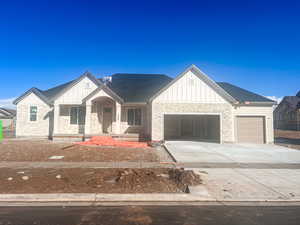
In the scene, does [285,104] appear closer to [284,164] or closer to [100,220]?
[284,164]

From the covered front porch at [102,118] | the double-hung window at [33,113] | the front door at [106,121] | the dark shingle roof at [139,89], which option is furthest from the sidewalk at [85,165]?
the double-hung window at [33,113]

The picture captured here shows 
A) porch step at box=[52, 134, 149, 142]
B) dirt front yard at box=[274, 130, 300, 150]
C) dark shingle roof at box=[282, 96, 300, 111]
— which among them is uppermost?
dark shingle roof at box=[282, 96, 300, 111]

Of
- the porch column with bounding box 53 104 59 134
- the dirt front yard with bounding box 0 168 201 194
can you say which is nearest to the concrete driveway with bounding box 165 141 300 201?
the dirt front yard with bounding box 0 168 201 194

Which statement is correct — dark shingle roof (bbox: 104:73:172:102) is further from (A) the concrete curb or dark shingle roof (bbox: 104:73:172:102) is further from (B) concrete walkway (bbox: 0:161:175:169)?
(A) the concrete curb

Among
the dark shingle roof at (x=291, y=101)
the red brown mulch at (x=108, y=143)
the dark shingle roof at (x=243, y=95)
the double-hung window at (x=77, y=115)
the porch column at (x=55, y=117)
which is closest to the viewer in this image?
the red brown mulch at (x=108, y=143)

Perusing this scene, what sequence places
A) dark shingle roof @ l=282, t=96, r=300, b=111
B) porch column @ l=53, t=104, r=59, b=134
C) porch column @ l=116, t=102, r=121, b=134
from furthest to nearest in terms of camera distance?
dark shingle roof @ l=282, t=96, r=300, b=111 < porch column @ l=53, t=104, r=59, b=134 < porch column @ l=116, t=102, r=121, b=134

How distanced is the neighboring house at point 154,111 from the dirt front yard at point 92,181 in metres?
8.12

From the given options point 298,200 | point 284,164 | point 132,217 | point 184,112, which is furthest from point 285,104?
point 132,217

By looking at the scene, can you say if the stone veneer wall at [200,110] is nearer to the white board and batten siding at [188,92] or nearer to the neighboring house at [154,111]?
the neighboring house at [154,111]

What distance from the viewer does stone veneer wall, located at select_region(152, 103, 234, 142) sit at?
552 inches

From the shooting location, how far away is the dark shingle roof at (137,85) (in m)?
16.2

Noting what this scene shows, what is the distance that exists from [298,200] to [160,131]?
10071mm

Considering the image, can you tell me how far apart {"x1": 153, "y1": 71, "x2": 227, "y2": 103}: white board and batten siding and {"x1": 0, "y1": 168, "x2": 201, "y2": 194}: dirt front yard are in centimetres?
867

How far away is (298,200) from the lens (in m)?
4.25
